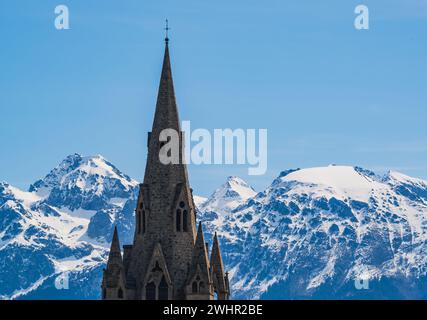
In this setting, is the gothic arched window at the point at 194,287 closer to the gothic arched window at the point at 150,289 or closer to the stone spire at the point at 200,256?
the stone spire at the point at 200,256

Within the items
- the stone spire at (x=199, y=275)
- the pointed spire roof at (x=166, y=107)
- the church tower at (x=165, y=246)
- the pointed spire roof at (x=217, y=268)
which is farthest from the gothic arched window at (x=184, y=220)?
the pointed spire roof at (x=166, y=107)

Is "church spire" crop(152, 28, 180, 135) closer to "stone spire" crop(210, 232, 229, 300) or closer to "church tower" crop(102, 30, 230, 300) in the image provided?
"church tower" crop(102, 30, 230, 300)

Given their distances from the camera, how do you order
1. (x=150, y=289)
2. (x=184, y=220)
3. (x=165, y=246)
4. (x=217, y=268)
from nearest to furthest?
1. (x=150, y=289)
2. (x=165, y=246)
3. (x=184, y=220)
4. (x=217, y=268)

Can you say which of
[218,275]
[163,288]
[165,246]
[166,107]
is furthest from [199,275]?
[166,107]

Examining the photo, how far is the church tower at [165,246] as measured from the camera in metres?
118

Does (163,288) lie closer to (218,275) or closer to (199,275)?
(199,275)

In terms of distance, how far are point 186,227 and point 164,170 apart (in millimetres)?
5647

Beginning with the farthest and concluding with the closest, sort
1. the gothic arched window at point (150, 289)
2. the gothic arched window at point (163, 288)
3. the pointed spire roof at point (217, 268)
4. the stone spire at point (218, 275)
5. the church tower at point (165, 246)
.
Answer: the pointed spire roof at point (217, 268), the stone spire at point (218, 275), the church tower at point (165, 246), the gothic arched window at point (150, 289), the gothic arched window at point (163, 288)

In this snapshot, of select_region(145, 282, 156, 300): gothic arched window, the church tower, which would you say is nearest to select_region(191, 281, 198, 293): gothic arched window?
the church tower

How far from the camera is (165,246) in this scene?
392 ft
